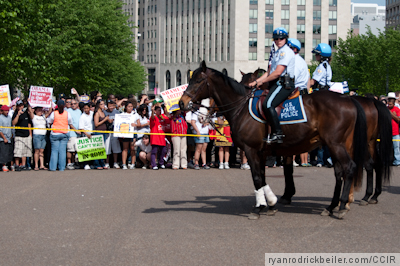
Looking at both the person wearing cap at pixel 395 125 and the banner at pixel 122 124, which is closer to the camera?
the banner at pixel 122 124

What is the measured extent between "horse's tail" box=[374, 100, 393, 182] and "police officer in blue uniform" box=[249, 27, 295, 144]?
1.79 metres

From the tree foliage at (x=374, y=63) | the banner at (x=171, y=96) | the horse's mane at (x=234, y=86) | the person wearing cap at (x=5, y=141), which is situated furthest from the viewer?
the tree foliage at (x=374, y=63)

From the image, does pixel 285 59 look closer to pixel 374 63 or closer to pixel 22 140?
pixel 22 140

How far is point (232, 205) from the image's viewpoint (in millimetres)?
10453

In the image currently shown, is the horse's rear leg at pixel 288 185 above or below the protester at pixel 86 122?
below

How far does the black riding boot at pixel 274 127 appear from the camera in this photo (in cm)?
901

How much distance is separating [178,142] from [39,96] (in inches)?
187

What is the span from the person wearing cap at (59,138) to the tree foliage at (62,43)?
736 cm

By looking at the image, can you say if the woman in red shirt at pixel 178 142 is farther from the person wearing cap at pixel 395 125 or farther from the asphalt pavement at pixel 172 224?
the person wearing cap at pixel 395 125

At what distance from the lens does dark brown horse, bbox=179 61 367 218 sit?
29.8 ft

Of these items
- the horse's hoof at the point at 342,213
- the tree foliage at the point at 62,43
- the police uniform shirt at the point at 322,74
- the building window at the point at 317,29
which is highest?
the building window at the point at 317,29

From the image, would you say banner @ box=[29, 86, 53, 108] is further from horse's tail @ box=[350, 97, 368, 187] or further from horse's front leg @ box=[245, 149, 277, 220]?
→ horse's tail @ box=[350, 97, 368, 187]

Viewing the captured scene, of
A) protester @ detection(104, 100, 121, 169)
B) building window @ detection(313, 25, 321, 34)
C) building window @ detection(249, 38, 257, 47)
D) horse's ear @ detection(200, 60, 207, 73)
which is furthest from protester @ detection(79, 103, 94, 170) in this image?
building window @ detection(313, 25, 321, 34)

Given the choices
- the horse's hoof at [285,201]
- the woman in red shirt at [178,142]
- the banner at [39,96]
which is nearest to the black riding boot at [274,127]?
the horse's hoof at [285,201]
